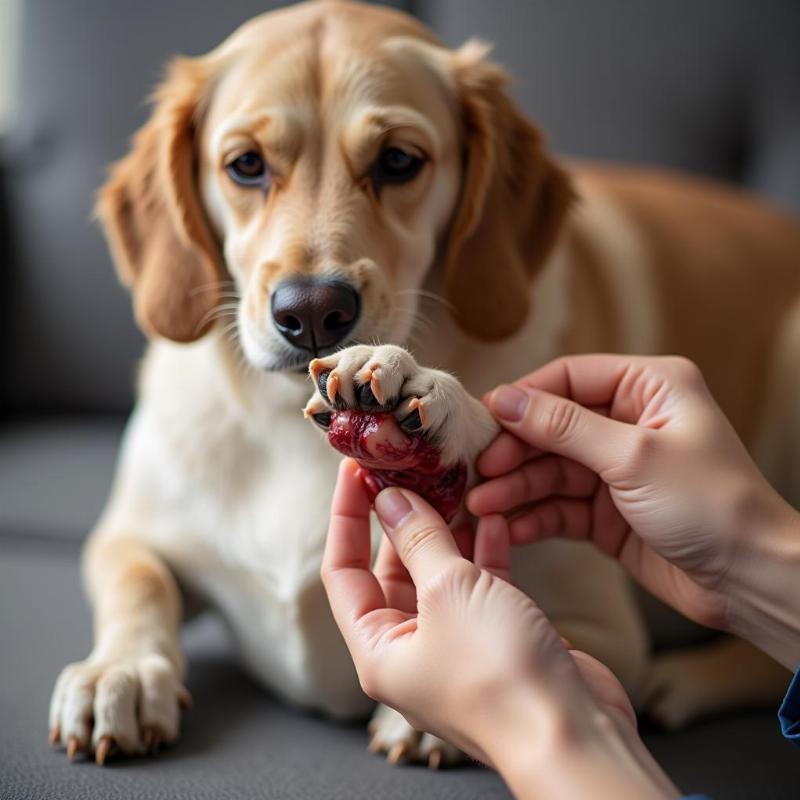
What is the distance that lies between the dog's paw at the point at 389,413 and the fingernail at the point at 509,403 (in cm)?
8

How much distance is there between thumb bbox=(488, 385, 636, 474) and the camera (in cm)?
92

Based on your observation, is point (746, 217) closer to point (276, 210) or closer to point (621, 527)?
point (621, 527)

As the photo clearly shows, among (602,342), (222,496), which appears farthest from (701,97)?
(222,496)

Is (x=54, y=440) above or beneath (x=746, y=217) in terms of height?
beneath

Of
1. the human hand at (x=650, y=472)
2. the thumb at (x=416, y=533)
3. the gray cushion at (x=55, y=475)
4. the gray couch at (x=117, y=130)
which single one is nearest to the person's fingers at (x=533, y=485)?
the human hand at (x=650, y=472)

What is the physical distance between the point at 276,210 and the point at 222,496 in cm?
36

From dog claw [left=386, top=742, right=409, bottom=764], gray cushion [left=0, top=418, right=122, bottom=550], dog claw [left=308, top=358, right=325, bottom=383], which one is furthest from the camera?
gray cushion [left=0, top=418, right=122, bottom=550]

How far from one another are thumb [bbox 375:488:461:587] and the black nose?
0.62 ft

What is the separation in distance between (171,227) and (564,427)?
568 mm

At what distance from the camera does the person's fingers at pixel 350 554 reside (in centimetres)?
87

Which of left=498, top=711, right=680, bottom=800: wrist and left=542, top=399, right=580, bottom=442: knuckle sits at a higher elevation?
left=542, top=399, right=580, bottom=442: knuckle

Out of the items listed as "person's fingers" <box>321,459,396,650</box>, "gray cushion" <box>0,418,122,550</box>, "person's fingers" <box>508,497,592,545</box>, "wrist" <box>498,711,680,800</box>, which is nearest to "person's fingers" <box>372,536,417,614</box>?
"person's fingers" <box>321,459,396,650</box>

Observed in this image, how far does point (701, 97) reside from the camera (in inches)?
75.0

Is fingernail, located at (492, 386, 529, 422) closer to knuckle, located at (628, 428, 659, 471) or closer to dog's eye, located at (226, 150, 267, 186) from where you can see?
knuckle, located at (628, 428, 659, 471)
